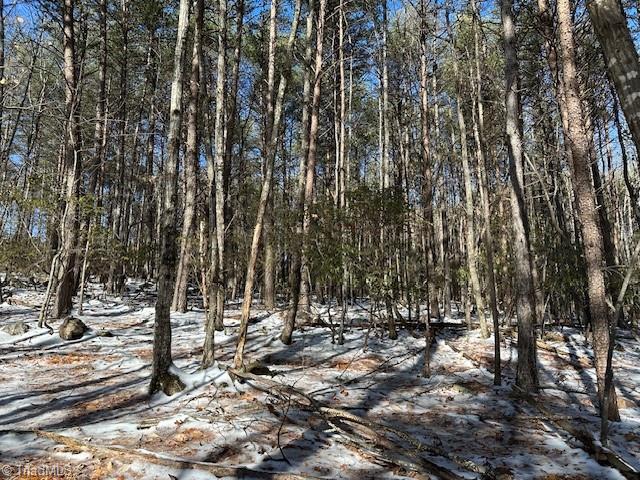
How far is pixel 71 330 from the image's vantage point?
9555 mm

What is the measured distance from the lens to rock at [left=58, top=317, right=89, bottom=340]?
31.2 feet

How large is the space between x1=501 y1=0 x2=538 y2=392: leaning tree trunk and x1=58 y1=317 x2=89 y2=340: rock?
349 inches

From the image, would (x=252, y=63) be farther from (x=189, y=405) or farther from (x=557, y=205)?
(x=189, y=405)

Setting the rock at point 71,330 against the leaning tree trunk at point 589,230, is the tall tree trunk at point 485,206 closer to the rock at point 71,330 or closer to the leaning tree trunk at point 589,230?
the leaning tree trunk at point 589,230

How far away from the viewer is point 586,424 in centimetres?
575

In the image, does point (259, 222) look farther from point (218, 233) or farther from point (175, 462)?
point (175, 462)

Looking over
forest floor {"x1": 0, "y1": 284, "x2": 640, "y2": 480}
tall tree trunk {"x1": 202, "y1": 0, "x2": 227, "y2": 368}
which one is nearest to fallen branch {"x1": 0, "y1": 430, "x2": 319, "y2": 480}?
forest floor {"x1": 0, "y1": 284, "x2": 640, "y2": 480}

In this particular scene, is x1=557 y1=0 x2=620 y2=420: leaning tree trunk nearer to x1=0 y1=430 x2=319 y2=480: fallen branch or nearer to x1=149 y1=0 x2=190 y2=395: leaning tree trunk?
x1=0 y1=430 x2=319 y2=480: fallen branch

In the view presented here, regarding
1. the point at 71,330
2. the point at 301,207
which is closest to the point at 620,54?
the point at 301,207

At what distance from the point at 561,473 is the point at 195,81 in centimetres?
876

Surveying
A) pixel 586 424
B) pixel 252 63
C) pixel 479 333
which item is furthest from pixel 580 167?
pixel 252 63

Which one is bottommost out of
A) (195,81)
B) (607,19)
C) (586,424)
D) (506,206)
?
(586,424)

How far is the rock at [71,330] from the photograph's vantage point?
9.51 m

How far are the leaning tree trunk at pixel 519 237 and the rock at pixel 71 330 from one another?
888cm
